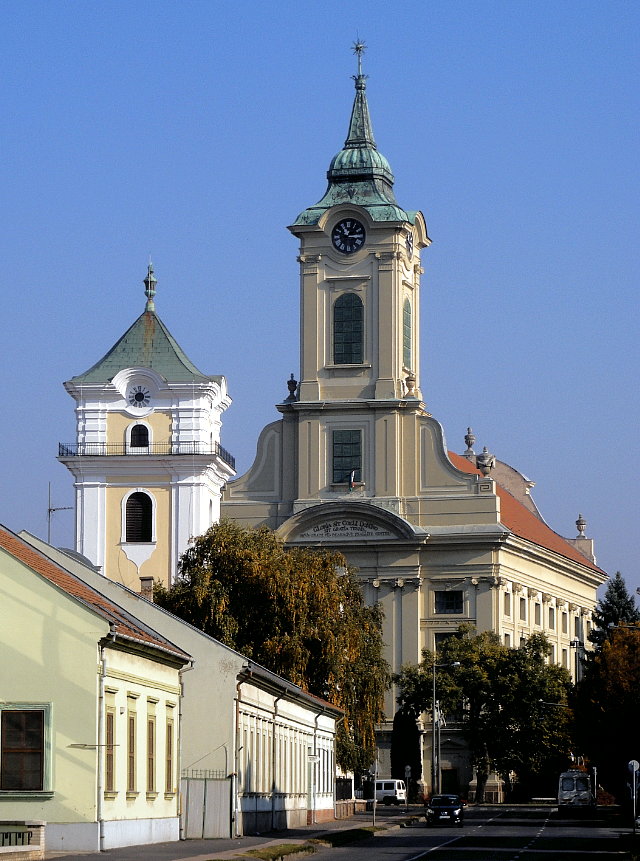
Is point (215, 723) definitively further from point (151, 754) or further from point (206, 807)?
point (151, 754)

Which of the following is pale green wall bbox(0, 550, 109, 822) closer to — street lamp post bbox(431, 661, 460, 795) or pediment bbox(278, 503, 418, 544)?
street lamp post bbox(431, 661, 460, 795)

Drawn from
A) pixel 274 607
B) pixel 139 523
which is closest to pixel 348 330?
pixel 139 523

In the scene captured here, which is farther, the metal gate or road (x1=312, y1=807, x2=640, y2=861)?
the metal gate

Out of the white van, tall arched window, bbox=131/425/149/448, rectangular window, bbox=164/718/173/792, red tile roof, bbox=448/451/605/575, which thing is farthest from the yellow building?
red tile roof, bbox=448/451/605/575

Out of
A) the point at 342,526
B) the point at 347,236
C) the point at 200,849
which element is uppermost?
the point at 347,236

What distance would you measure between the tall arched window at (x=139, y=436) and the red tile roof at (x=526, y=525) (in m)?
18.4

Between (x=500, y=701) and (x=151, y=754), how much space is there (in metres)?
54.5

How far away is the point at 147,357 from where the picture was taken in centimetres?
11012

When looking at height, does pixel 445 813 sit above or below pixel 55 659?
below

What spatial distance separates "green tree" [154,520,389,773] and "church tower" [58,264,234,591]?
33.6m

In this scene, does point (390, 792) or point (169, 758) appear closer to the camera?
point (169, 758)

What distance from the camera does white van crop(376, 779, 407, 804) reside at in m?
92.1

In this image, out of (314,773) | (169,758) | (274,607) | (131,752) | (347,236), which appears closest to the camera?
(131,752)

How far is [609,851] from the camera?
1779 inches
